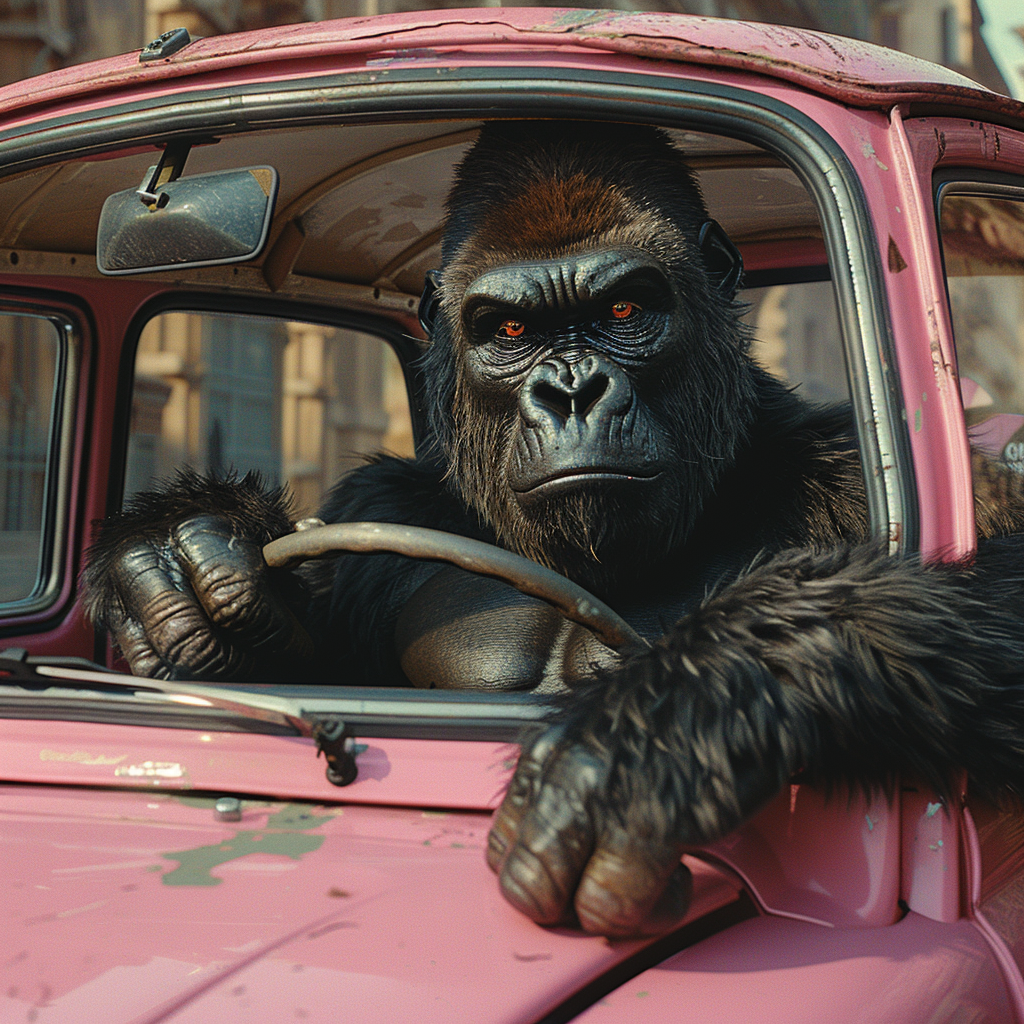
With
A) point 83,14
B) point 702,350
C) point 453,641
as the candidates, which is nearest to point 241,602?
point 453,641

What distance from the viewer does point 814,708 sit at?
1006 mm

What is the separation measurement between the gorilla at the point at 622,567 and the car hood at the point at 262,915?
0.08m

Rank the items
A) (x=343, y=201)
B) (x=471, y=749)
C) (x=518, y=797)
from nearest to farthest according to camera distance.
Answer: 1. (x=518, y=797)
2. (x=471, y=749)
3. (x=343, y=201)

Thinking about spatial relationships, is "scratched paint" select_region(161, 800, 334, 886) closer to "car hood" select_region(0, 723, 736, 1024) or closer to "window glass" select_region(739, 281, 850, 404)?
"car hood" select_region(0, 723, 736, 1024)

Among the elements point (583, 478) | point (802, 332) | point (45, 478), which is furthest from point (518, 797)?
point (802, 332)

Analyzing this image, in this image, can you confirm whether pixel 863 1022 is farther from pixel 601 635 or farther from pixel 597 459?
pixel 597 459

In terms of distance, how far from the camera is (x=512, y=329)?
67.4 inches

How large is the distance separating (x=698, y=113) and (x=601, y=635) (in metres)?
0.57

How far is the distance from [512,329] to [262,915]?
1075mm

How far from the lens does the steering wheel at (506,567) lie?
1108mm

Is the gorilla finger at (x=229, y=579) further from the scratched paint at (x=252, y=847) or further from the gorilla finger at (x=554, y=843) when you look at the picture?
the gorilla finger at (x=554, y=843)

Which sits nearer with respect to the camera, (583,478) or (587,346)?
(583,478)

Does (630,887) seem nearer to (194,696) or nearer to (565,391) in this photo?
(194,696)

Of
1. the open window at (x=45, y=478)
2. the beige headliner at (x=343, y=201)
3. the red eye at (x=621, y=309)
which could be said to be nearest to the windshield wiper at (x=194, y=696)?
the beige headliner at (x=343, y=201)
